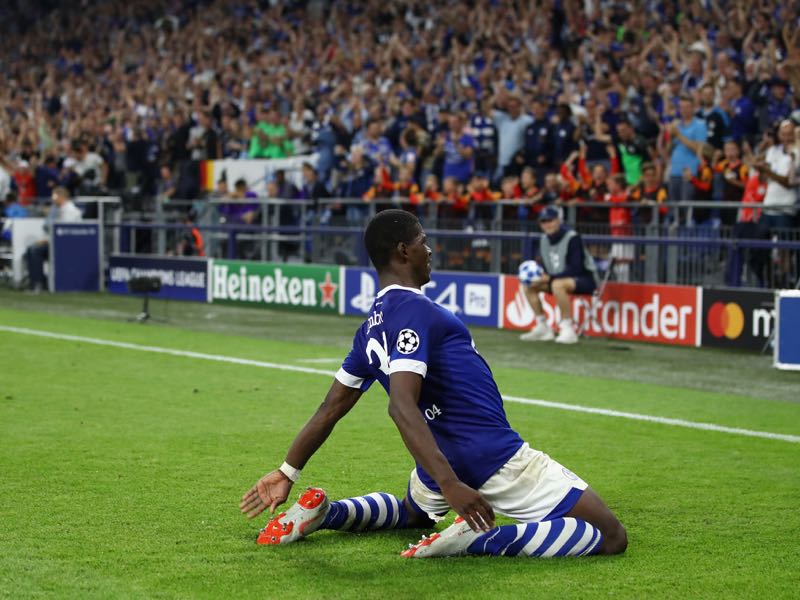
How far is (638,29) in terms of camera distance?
67.3ft

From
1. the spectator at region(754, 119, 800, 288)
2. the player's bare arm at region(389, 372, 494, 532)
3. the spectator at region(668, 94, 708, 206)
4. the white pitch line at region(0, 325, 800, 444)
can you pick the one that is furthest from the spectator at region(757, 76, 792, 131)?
the player's bare arm at region(389, 372, 494, 532)

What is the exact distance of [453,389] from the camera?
541 centimetres

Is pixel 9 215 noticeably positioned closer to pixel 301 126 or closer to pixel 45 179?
pixel 45 179

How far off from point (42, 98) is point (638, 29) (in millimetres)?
19696

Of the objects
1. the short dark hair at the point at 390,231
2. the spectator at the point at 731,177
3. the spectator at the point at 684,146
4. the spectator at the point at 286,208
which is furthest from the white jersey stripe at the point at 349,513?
the spectator at the point at 286,208

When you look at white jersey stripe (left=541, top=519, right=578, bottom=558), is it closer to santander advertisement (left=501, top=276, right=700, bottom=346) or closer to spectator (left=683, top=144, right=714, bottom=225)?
santander advertisement (left=501, top=276, right=700, bottom=346)

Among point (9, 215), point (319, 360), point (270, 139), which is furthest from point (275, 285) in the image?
point (9, 215)

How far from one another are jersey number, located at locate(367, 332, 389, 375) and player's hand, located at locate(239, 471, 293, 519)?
71 cm

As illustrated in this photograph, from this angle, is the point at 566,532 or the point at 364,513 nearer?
the point at 566,532

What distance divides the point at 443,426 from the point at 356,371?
0.51m

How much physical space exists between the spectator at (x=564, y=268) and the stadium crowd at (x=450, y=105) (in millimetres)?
1136

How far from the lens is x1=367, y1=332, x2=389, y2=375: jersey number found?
536cm

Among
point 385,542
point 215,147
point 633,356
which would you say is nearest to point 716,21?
point 633,356

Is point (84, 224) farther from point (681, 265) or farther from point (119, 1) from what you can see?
point (119, 1)
